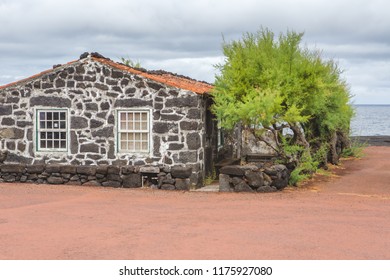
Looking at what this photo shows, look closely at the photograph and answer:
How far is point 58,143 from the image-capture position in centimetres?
2053

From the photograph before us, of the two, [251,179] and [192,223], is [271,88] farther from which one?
[192,223]

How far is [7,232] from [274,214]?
5.73 m

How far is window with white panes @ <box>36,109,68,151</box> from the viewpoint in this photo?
2044 centimetres


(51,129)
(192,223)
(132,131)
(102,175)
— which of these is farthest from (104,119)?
(192,223)

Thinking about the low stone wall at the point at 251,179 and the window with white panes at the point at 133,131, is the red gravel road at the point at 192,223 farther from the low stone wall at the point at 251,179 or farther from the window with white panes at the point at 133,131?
the window with white panes at the point at 133,131

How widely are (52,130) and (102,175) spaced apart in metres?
2.62

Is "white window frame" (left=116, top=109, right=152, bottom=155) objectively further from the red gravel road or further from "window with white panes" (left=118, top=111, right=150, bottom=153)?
the red gravel road

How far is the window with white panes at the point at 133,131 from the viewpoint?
19594 millimetres

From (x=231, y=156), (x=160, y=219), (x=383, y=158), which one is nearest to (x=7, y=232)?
(x=160, y=219)

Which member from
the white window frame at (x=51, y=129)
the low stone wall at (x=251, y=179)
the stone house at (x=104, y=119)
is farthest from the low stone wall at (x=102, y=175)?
the low stone wall at (x=251, y=179)

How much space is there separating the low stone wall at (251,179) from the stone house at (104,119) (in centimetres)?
163

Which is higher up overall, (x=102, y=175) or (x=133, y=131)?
(x=133, y=131)

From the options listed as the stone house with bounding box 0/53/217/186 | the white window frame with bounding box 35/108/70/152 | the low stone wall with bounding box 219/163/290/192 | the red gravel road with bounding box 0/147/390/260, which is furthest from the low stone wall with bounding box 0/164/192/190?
the low stone wall with bounding box 219/163/290/192

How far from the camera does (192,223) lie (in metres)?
12.4
